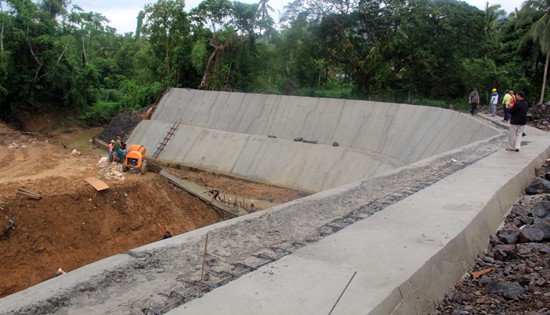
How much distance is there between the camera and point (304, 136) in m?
21.4

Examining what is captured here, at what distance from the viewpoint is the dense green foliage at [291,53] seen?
25.4 metres

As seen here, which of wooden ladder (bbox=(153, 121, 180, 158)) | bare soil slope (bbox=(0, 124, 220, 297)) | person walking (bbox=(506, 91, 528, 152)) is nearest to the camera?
person walking (bbox=(506, 91, 528, 152))

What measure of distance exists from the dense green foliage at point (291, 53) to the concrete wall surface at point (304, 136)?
232 inches

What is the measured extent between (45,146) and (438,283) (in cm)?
2231

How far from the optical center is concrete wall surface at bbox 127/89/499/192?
1755 cm

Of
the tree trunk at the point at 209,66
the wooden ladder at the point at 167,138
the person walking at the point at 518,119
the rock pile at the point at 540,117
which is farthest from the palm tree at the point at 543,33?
the wooden ladder at the point at 167,138

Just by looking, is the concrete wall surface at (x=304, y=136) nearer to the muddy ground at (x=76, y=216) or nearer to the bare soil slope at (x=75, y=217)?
the muddy ground at (x=76, y=216)

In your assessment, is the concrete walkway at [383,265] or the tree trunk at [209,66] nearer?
the concrete walkway at [383,265]

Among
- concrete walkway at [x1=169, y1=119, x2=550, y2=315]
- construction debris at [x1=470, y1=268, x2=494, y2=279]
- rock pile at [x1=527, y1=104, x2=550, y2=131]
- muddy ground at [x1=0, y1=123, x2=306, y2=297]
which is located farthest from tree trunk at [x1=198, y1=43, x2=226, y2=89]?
construction debris at [x1=470, y1=268, x2=494, y2=279]

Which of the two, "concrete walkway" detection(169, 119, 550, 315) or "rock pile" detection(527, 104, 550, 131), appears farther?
"rock pile" detection(527, 104, 550, 131)

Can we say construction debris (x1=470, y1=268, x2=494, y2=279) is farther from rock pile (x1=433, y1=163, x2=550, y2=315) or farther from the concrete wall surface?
the concrete wall surface

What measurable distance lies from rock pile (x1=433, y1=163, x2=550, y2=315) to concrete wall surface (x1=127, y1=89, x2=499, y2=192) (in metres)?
9.58

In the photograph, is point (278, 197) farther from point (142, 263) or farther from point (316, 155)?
point (142, 263)

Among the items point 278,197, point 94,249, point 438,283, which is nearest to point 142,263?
point 438,283
